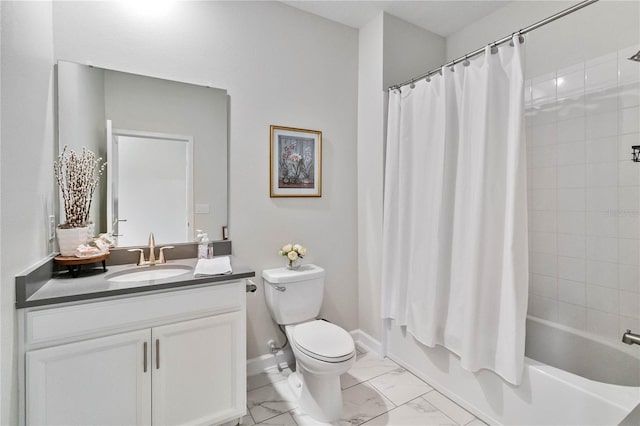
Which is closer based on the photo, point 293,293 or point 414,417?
point 414,417

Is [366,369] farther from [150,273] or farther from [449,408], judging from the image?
[150,273]

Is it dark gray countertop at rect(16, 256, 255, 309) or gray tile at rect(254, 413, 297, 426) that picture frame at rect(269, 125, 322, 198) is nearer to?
dark gray countertop at rect(16, 256, 255, 309)

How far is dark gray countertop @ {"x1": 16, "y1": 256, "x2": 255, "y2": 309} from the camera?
1193mm

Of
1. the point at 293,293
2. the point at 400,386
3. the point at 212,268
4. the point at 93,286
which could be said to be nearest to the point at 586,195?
the point at 400,386

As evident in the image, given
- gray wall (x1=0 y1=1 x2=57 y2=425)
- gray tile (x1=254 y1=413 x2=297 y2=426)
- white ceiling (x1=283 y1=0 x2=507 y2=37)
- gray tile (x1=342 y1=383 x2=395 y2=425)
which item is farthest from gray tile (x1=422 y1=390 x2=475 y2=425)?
white ceiling (x1=283 y1=0 x2=507 y2=37)

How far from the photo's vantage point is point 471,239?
1.70 meters

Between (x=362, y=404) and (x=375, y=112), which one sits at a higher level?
(x=375, y=112)

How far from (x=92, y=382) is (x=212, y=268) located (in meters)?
0.66

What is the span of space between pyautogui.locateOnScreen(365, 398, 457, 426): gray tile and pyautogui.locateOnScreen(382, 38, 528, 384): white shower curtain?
0.35 meters

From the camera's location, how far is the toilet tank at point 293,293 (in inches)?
81.3

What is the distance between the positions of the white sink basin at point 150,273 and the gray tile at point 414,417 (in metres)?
1.36

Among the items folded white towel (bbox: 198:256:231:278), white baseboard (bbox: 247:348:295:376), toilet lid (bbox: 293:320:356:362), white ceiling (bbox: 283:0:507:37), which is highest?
white ceiling (bbox: 283:0:507:37)

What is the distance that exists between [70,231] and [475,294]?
210 cm

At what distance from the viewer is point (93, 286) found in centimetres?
134
